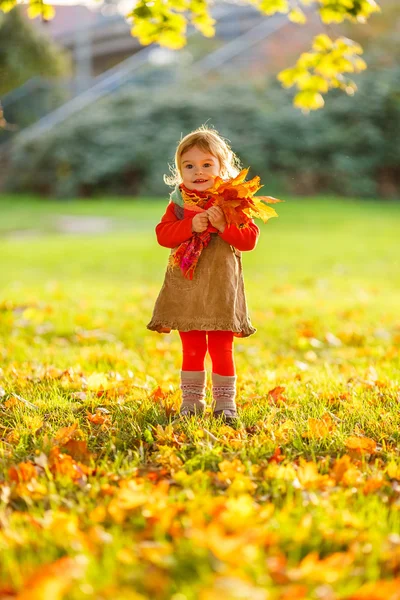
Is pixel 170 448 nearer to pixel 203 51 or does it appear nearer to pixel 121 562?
pixel 121 562

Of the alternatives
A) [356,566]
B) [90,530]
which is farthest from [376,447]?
[90,530]

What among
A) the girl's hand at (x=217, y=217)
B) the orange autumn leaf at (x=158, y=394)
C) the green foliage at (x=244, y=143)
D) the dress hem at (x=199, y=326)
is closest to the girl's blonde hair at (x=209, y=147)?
the girl's hand at (x=217, y=217)

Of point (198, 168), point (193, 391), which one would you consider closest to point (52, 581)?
point (193, 391)

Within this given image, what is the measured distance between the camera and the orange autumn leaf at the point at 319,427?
284cm

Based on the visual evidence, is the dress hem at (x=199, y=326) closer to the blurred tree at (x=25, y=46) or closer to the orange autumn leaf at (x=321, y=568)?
the orange autumn leaf at (x=321, y=568)

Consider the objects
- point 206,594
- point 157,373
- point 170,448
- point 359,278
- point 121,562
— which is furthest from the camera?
point 359,278

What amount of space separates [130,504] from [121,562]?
0.31 m

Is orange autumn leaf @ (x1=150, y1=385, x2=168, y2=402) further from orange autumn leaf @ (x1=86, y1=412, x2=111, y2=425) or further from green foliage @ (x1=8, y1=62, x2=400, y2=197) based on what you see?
green foliage @ (x1=8, y1=62, x2=400, y2=197)

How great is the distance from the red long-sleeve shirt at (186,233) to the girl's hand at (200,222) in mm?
41

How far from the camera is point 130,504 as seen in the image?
2109mm

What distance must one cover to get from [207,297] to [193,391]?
431 millimetres

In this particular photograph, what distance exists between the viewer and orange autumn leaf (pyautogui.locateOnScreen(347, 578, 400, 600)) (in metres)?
1.67

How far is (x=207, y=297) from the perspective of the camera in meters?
3.05

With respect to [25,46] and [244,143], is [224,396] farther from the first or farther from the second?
[244,143]
